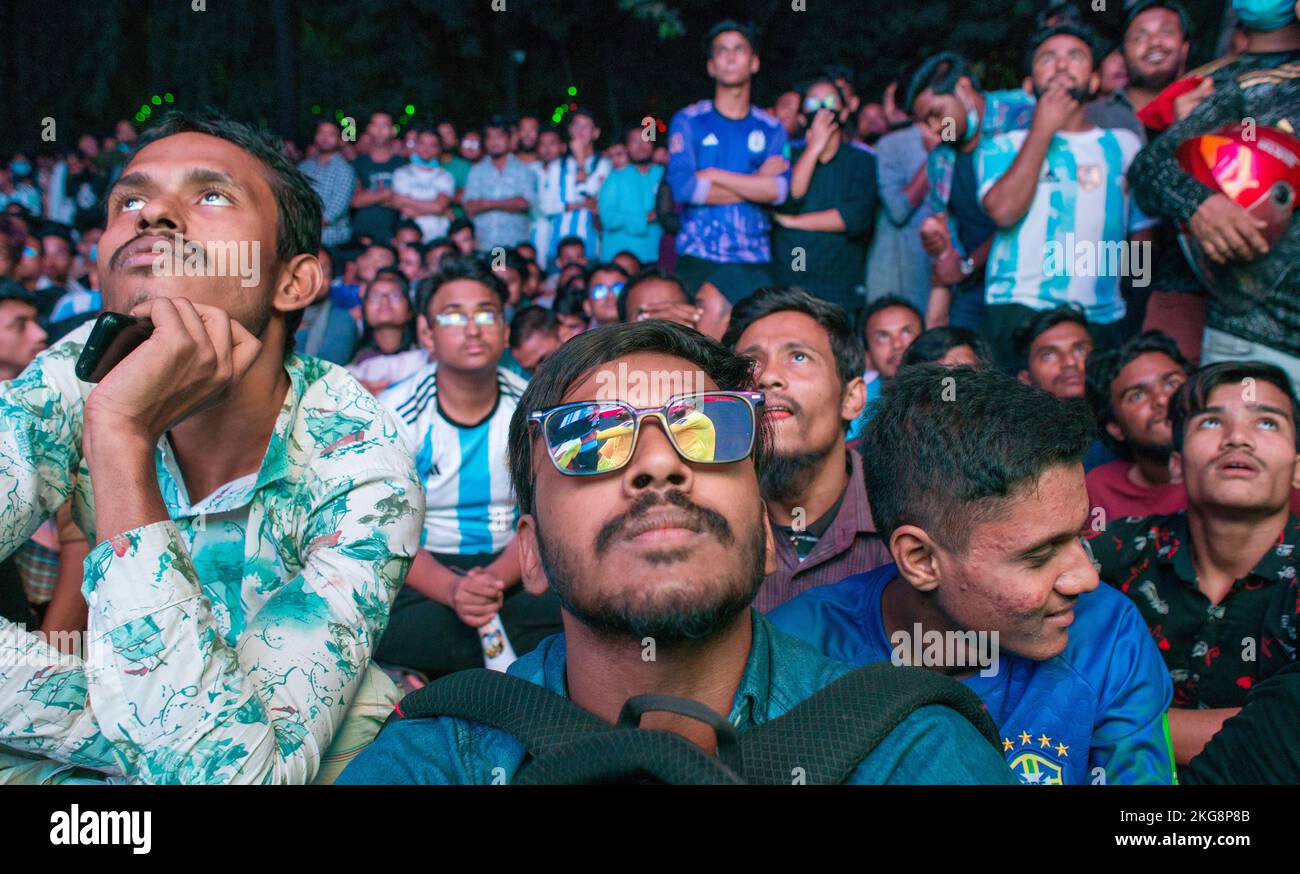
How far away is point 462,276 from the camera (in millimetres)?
4949

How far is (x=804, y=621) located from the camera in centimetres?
242

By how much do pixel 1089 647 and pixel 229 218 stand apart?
208cm

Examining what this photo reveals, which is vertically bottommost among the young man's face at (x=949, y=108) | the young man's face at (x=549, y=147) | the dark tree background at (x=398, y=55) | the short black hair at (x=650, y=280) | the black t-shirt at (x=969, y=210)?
the short black hair at (x=650, y=280)

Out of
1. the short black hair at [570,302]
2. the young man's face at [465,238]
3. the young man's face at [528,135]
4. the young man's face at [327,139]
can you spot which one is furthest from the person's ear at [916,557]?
the young man's face at [327,139]

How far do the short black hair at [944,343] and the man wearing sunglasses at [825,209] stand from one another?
4.34 ft

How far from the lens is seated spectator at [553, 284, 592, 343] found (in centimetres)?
638

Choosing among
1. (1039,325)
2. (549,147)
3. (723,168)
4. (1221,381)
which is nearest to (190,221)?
(1221,381)

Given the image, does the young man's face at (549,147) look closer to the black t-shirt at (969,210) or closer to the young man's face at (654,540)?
the black t-shirt at (969,210)

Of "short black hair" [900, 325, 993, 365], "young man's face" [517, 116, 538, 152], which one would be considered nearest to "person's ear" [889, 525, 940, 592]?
"short black hair" [900, 325, 993, 365]

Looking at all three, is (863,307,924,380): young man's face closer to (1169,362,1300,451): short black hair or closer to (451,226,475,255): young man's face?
(1169,362,1300,451): short black hair

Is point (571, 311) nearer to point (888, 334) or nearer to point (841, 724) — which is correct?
point (888, 334)

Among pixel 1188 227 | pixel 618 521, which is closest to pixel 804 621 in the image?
pixel 618 521

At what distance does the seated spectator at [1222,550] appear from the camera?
289cm

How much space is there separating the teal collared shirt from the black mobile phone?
0.86 m
